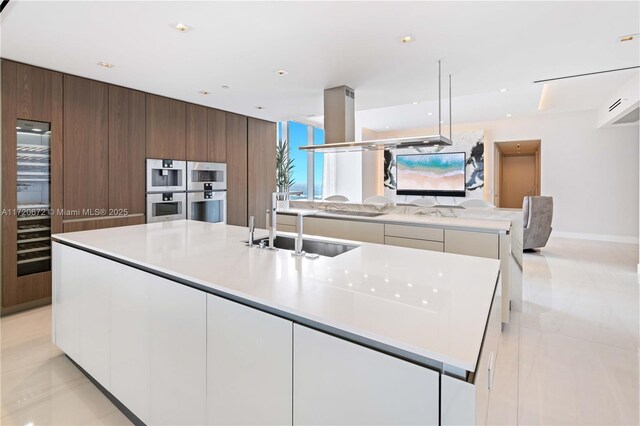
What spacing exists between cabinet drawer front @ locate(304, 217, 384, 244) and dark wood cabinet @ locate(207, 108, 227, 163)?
2013 mm

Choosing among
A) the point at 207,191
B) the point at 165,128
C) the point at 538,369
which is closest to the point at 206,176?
the point at 207,191

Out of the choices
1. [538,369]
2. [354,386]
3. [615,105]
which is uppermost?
[615,105]

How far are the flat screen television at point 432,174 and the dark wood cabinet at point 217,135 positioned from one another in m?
5.35

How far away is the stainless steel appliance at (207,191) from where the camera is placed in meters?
4.68

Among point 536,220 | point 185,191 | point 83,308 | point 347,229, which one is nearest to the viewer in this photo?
point 83,308

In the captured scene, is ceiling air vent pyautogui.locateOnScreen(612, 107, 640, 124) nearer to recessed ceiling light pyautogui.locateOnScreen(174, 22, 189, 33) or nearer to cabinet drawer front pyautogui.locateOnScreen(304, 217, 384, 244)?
cabinet drawer front pyautogui.locateOnScreen(304, 217, 384, 244)

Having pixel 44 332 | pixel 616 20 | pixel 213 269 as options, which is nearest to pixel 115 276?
pixel 213 269

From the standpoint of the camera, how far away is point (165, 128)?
4340mm

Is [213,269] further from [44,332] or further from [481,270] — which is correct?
[44,332]

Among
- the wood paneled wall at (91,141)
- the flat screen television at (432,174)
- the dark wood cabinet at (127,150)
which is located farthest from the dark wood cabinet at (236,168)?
the flat screen television at (432,174)

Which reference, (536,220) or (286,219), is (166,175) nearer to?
(286,219)

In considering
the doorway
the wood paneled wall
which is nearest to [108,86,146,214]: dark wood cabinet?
the wood paneled wall

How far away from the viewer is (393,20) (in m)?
2.35

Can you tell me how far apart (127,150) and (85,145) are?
1.43ft
